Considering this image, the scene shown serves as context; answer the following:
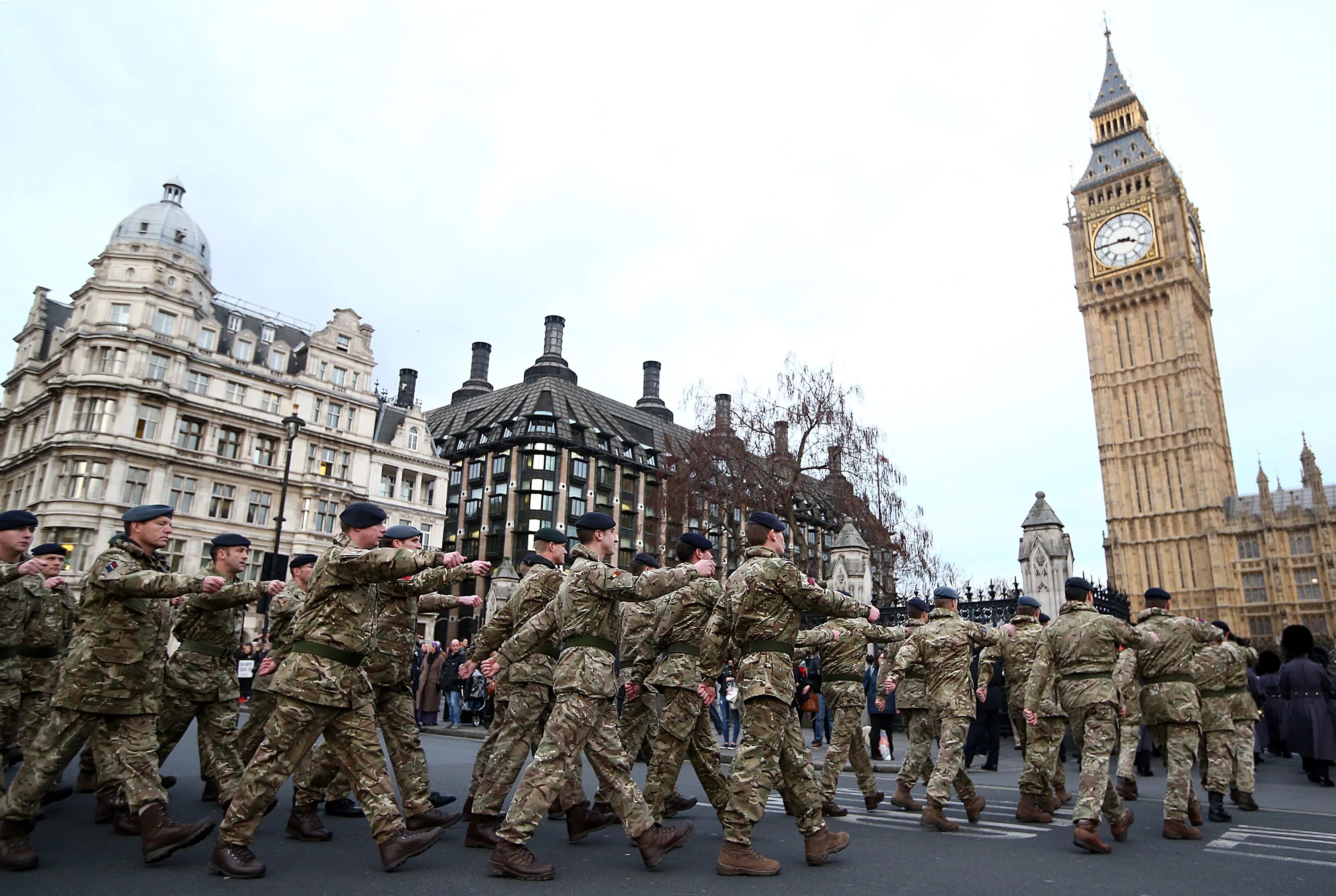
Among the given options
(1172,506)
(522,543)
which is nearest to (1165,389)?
(1172,506)

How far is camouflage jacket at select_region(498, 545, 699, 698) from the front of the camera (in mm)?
5633

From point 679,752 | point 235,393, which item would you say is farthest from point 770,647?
point 235,393

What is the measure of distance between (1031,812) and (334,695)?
6238 millimetres

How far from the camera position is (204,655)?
279 inches

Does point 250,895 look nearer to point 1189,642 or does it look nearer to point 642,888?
point 642,888

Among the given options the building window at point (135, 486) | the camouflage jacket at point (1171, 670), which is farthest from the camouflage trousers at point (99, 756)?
the building window at point (135, 486)

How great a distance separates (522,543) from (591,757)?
5551cm

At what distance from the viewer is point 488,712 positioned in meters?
19.9

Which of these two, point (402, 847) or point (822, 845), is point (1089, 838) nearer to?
point (822, 845)

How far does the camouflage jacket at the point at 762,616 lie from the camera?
5.74 meters

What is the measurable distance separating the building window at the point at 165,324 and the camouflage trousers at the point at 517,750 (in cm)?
4106

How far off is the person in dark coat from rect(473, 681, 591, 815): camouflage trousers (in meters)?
10.6

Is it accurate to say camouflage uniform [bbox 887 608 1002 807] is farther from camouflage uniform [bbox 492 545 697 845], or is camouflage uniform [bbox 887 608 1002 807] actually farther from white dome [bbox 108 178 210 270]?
white dome [bbox 108 178 210 270]

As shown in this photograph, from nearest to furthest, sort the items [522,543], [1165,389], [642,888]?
1. [642,888]
2. [522,543]
3. [1165,389]
